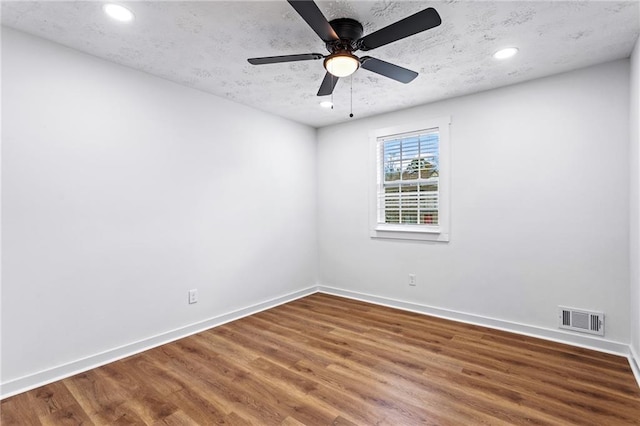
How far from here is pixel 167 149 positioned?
3.08m

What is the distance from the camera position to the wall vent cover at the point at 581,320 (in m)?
2.79

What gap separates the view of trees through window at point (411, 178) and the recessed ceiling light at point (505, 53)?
46.9 inches

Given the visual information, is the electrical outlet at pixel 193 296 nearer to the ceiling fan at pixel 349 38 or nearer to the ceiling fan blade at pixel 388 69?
the ceiling fan at pixel 349 38

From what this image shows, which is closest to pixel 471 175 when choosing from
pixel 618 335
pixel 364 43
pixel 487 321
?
pixel 487 321

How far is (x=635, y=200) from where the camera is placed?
7.96ft

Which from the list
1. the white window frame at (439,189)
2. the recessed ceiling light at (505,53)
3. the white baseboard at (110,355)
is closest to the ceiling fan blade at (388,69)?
the recessed ceiling light at (505,53)

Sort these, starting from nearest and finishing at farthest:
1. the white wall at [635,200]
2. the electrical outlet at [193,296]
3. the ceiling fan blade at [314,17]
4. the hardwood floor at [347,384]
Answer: the ceiling fan blade at [314,17], the hardwood floor at [347,384], the white wall at [635,200], the electrical outlet at [193,296]

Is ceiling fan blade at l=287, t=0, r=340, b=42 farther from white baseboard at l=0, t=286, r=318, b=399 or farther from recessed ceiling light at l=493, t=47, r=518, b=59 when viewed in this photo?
white baseboard at l=0, t=286, r=318, b=399

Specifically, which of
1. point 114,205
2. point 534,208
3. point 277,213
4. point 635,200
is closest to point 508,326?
point 534,208

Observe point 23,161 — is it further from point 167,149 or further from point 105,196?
point 167,149

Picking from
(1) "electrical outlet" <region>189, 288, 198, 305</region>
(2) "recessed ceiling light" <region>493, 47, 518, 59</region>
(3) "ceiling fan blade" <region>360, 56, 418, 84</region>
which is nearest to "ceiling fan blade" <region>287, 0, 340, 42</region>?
(3) "ceiling fan blade" <region>360, 56, 418, 84</region>

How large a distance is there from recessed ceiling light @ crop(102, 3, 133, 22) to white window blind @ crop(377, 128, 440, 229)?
9.92 feet

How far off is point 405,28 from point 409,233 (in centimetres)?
261

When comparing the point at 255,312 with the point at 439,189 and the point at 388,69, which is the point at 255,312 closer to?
the point at 439,189
